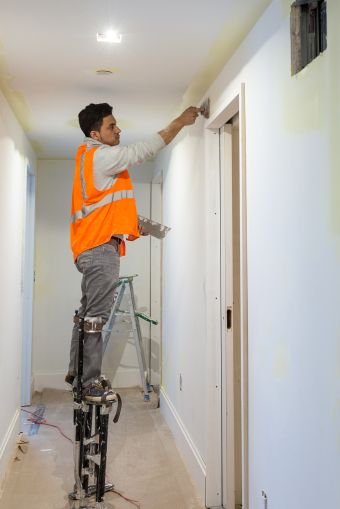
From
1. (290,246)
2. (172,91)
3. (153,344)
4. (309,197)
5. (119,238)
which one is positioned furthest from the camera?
(153,344)

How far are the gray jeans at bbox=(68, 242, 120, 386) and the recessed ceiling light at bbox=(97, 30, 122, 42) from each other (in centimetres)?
98

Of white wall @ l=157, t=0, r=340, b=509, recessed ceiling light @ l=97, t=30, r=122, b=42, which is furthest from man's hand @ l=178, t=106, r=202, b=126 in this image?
recessed ceiling light @ l=97, t=30, r=122, b=42

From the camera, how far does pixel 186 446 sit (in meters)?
3.35

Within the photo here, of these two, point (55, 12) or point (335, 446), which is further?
point (55, 12)

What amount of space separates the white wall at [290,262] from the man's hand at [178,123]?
0.27m

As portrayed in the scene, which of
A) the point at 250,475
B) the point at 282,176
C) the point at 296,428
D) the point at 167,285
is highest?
the point at 282,176

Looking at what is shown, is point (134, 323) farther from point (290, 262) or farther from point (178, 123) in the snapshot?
point (290, 262)

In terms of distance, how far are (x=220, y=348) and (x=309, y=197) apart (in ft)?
4.72

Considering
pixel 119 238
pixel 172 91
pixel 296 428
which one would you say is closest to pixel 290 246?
pixel 296 428

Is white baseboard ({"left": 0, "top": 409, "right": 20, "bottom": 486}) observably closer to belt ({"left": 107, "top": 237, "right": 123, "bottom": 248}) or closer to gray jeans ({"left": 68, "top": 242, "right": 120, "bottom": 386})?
gray jeans ({"left": 68, "top": 242, "right": 120, "bottom": 386})

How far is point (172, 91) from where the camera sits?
2994 millimetres

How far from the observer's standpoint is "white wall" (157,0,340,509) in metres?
1.41

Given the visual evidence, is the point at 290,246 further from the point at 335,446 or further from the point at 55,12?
the point at 55,12

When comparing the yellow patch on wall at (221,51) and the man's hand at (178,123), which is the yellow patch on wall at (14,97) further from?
the yellow patch on wall at (221,51)
